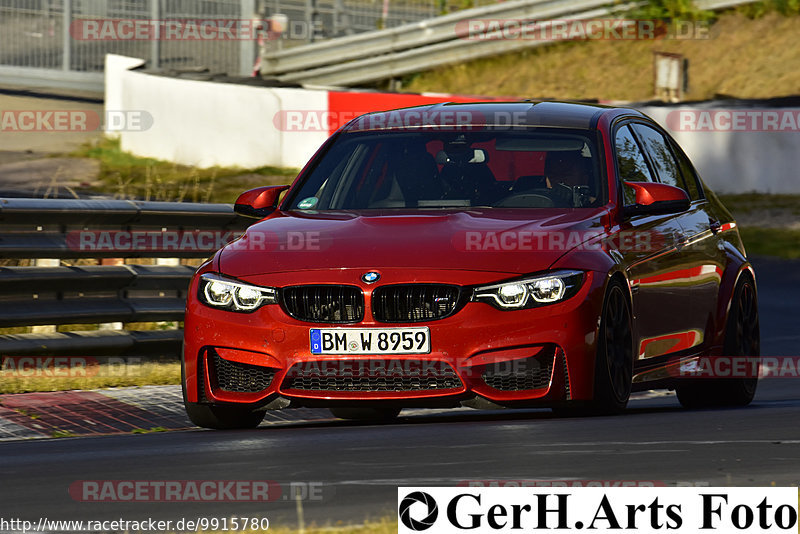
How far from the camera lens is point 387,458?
21.5ft

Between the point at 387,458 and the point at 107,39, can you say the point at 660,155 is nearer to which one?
the point at 387,458

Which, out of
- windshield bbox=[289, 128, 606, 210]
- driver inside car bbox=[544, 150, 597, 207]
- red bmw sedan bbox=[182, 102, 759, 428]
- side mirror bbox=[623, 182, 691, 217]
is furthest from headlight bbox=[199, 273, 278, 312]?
side mirror bbox=[623, 182, 691, 217]

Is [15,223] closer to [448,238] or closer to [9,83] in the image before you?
[448,238]

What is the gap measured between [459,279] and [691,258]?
2.07 m

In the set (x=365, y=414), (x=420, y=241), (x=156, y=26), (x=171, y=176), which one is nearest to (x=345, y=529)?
(x=420, y=241)

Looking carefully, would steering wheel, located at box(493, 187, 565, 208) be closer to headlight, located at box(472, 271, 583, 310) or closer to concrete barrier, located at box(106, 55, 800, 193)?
headlight, located at box(472, 271, 583, 310)

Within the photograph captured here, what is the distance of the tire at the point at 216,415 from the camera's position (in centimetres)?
789

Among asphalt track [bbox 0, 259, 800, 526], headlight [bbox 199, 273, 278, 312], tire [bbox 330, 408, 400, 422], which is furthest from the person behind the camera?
tire [bbox 330, 408, 400, 422]

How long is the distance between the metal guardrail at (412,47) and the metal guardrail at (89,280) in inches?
872

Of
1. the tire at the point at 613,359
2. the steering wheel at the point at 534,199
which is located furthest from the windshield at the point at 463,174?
the tire at the point at 613,359

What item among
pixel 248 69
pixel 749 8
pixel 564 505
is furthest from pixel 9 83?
pixel 564 505

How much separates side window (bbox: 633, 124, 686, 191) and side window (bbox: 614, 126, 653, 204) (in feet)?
0.66

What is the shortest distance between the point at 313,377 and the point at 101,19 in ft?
78.0

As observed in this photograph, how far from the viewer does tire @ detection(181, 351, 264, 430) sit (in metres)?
7.89
